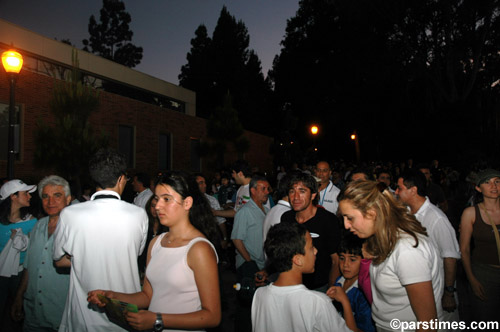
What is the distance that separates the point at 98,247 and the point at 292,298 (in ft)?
5.00

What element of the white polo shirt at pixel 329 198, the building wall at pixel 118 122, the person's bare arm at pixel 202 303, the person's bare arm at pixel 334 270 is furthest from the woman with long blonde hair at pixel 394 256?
the building wall at pixel 118 122

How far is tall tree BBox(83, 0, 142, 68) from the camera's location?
59000mm

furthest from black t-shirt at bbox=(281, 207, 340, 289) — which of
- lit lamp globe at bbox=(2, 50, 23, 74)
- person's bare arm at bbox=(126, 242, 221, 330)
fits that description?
lit lamp globe at bbox=(2, 50, 23, 74)

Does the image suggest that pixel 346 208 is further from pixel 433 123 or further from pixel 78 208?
pixel 433 123

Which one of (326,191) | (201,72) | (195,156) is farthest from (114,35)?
(326,191)

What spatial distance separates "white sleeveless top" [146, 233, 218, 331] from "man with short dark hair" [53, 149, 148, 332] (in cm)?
53

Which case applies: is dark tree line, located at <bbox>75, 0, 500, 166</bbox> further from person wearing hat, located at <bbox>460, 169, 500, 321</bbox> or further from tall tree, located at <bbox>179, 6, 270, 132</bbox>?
person wearing hat, located at <bbox>460, 169, 500, 321</bbox>

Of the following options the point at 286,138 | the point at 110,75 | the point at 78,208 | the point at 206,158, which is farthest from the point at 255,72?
the point at 78,208

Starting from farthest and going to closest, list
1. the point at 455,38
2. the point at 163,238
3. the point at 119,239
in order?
the point at 455,38
the point at 119,239
the point at 163,238

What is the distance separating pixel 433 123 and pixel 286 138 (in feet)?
59.4

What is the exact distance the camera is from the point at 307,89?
130ft

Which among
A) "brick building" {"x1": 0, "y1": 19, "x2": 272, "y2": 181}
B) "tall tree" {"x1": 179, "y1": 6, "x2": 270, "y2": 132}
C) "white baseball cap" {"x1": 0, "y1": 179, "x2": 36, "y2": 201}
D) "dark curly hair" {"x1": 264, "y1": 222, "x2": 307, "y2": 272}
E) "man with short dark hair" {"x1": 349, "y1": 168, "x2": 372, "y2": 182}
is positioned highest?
"tall tree" {"x1": 179, "y1": 6, "x2": 270, "y2": 132}

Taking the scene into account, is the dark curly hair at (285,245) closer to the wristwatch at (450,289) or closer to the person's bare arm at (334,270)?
the person's bare arm at (334,270)

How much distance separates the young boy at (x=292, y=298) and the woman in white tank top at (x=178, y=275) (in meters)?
0.37
